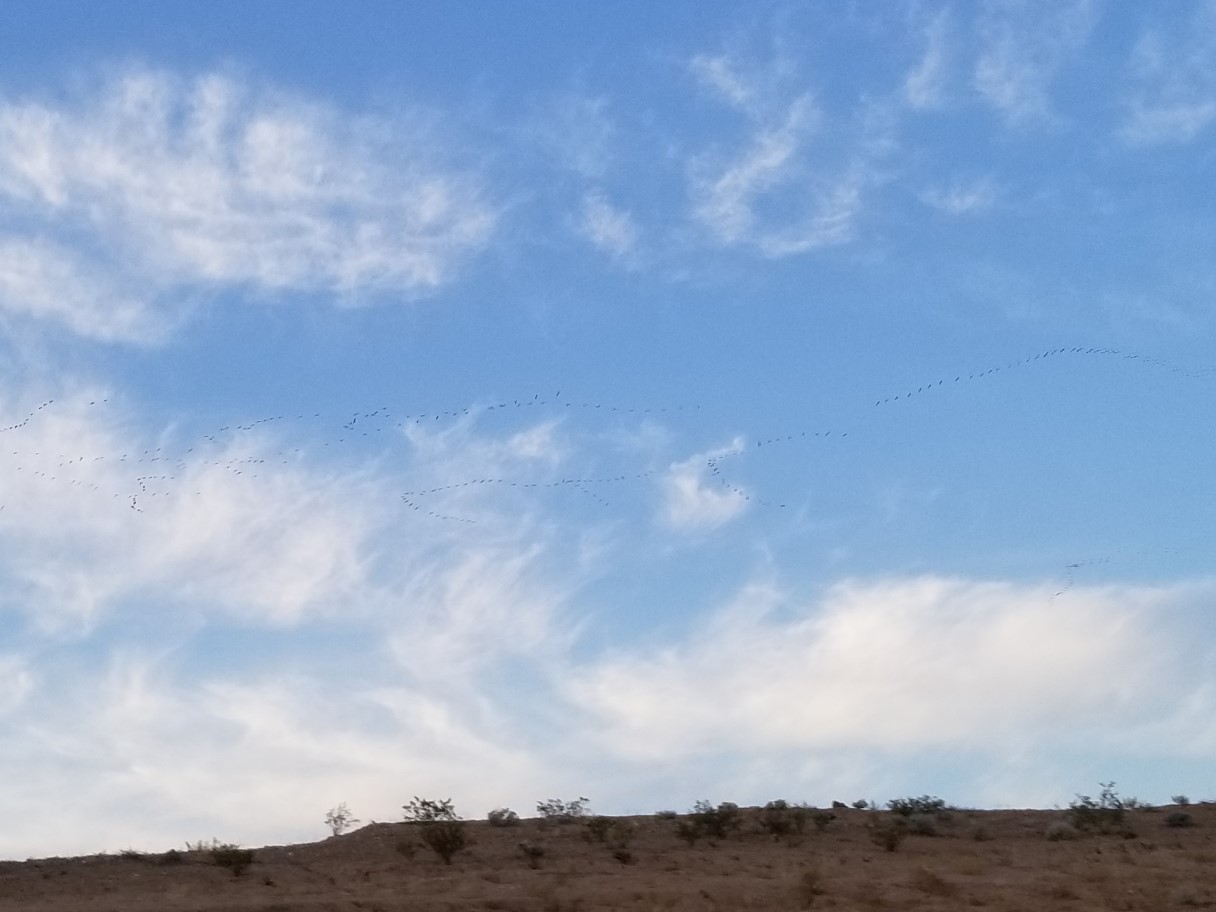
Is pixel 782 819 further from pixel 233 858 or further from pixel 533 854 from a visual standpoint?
pixel 233 858

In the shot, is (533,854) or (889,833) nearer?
(533,854)

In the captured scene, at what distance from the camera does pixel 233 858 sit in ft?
108

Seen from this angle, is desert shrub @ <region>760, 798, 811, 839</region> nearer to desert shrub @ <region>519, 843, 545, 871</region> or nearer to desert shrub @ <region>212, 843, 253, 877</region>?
desert shrub @ <region>519, 843, 545, 871</region>

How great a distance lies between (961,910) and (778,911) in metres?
3.42

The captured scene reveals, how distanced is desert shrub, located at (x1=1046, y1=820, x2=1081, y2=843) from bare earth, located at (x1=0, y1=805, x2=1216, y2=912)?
503mm

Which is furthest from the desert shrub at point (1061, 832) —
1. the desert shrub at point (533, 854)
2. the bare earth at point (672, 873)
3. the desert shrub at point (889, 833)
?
the desert shrub at point (533, 854)

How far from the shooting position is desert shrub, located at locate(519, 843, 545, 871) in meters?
32.2

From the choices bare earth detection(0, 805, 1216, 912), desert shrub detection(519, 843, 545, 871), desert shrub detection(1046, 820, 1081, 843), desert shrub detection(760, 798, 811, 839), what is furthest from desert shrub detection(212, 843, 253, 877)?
desert shrub detection(1046, 820, 1081, 843)

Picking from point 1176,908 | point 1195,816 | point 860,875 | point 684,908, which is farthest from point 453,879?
point 1195,816

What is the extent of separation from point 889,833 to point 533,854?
937cm

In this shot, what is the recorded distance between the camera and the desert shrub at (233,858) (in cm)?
3266

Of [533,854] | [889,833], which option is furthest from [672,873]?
[889,833]

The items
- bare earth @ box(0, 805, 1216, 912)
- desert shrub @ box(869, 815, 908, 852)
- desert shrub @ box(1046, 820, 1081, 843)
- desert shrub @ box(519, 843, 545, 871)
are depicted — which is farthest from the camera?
desert shrub @ box(1046, 820, 1081, 843)

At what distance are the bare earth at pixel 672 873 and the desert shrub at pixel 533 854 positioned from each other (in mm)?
173
